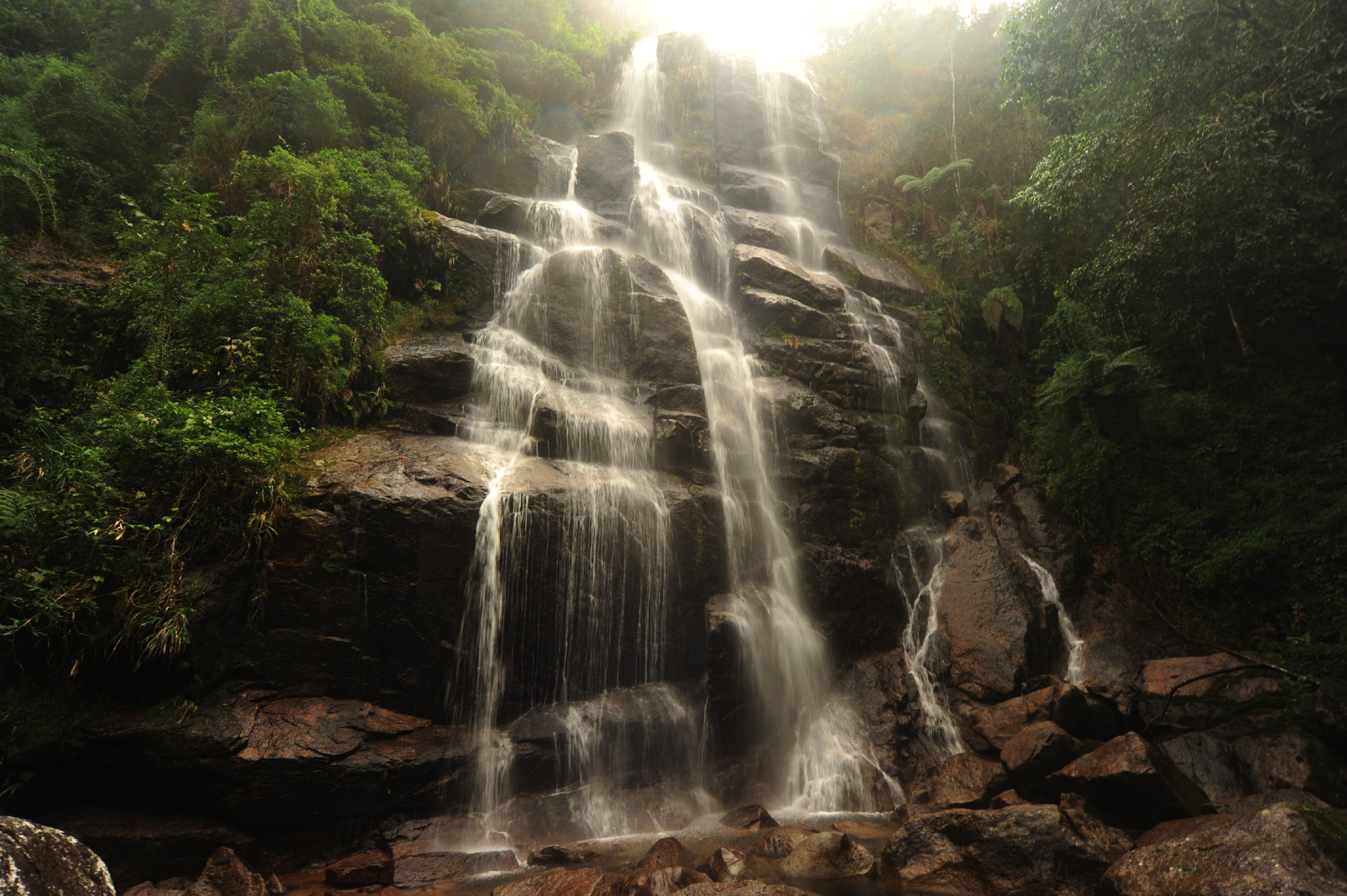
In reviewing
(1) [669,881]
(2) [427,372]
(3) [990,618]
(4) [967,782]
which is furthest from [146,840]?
(3) [990,618]

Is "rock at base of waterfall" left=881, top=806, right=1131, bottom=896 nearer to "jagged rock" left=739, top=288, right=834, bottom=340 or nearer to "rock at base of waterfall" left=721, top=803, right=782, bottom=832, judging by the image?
"rock at base of waterfall" left=721, top=803, right=782, bottom=832

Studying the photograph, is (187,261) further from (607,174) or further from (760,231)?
(760,231)

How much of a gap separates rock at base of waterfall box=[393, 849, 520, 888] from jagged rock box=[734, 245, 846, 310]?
12.3m

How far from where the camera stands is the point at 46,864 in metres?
4.17

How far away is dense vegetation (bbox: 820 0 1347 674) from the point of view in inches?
333

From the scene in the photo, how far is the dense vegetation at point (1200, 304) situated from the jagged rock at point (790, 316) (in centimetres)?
Result: 437

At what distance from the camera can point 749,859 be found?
6531mm

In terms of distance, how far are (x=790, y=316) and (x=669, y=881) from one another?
1138 cm

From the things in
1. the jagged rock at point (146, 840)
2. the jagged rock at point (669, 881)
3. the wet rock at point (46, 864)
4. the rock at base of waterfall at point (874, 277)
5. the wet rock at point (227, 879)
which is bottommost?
Answer: the jagged rock at point (669, 881)

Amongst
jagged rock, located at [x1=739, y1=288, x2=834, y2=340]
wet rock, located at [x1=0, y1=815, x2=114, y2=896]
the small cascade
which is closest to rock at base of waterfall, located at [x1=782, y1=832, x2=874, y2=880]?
the small cascade

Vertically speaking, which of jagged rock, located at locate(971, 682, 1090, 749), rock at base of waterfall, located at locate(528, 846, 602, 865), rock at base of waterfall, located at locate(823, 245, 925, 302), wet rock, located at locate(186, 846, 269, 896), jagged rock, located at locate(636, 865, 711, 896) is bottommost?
rock at base of waterfall, located at locate(528, 846, 602, 865)

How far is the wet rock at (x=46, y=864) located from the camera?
3.91m

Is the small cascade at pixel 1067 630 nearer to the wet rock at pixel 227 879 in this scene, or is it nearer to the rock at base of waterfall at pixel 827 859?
the rock at base of waterfall at pixel 827 859

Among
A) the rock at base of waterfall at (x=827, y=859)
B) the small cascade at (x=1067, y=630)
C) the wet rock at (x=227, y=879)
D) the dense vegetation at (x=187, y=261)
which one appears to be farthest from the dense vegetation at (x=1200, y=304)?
the dense vegetation at (x=187, y=261)
